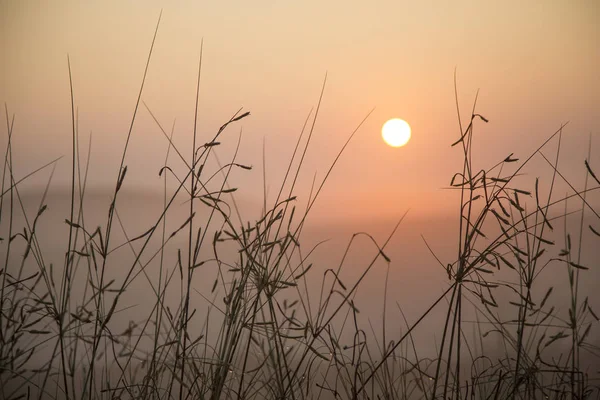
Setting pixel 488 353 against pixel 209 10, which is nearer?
pixel 488 353

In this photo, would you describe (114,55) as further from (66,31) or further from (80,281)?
(80,281)

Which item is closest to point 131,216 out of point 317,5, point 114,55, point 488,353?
point 114,55

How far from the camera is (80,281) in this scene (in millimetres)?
1229

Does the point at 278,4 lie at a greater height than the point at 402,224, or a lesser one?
greater

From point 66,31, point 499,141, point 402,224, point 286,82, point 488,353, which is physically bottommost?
point 488,353

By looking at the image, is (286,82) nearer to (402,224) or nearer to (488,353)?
(402,224)

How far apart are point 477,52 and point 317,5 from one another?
0.43m

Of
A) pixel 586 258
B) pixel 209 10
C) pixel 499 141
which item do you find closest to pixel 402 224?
pixel 499 141

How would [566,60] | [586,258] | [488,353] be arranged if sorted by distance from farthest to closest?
[566,60] < [586,258] < [488,353]

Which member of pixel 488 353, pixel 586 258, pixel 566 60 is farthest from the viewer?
pixel 566 60

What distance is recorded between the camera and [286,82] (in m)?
1.37

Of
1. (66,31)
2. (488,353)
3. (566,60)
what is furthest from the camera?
(66,31)

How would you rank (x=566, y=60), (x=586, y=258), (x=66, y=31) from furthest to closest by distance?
(x=66, y=31) → (x=566, y=60) → (x=586, y=258)

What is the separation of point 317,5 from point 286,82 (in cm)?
22
